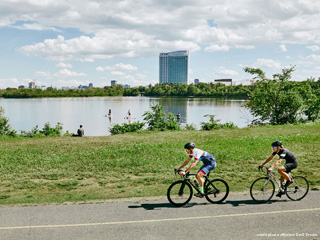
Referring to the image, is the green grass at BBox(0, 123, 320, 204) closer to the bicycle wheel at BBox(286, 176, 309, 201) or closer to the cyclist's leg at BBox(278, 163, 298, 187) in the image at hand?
the bicycle wheel at BBox(286, 176, 309, 201)

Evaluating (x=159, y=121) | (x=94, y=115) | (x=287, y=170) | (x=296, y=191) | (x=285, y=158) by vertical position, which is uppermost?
(x=285, y=158)

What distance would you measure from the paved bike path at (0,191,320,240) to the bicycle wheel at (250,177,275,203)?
0.81 ft

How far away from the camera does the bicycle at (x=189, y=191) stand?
944cm

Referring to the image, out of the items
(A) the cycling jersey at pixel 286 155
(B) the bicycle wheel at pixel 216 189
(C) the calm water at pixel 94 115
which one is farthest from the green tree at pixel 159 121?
(A) the cycling jersey at pixel 286 155

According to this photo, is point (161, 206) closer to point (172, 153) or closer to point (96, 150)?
point (172, 153)

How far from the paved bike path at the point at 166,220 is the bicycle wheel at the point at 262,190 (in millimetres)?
246

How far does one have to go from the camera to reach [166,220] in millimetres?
8398

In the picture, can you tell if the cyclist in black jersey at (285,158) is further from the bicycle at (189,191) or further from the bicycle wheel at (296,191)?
the bicycle at (189,191)

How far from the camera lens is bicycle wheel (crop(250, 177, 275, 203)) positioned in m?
9.43

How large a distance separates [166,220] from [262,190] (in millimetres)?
3608

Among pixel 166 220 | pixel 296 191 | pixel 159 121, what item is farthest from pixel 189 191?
pixel 159 121

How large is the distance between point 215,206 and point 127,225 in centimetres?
316

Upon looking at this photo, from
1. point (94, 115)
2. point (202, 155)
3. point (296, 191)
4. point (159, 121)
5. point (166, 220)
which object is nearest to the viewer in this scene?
point (166, 220)

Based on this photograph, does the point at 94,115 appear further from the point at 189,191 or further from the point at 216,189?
the point at 216,189
